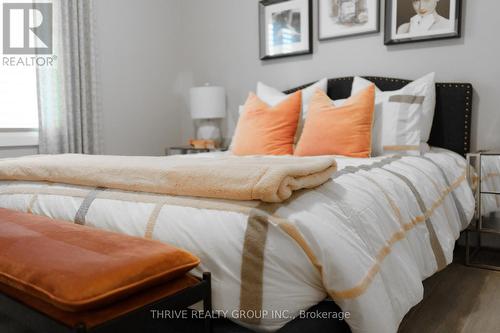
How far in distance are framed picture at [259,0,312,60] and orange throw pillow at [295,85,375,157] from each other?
1.02 metres

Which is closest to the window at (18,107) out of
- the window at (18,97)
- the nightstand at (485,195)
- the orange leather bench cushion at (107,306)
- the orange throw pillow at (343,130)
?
the window at (18,97)

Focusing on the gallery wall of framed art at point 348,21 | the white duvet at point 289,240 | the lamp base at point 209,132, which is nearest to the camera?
the white duvet at point 289,240

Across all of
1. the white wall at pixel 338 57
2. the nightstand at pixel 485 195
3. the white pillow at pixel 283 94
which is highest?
the white wall at pixel 338 57

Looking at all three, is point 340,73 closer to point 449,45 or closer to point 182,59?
point 449,45

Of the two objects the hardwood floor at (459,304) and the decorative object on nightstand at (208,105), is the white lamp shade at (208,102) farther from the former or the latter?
the hardwood floor at (459,304)

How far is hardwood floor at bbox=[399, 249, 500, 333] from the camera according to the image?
1.67 m

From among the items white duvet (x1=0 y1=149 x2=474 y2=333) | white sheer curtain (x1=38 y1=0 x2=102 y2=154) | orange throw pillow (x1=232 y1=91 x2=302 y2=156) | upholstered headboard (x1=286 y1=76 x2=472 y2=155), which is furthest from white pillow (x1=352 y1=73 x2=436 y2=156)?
white sheer curtain (x1=38 y1=0 x2=102 y2=154)

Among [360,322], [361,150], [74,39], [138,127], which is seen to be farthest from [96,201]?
[138,127]

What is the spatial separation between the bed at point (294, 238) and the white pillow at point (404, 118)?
2.70ft

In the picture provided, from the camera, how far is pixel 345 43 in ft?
10.3

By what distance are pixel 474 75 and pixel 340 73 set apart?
3.00ft

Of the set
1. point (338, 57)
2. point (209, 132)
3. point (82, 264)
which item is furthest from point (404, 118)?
point (82, 264)

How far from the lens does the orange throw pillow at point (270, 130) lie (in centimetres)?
266

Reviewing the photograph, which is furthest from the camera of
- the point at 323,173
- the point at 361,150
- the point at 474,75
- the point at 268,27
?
the point at 268,27
